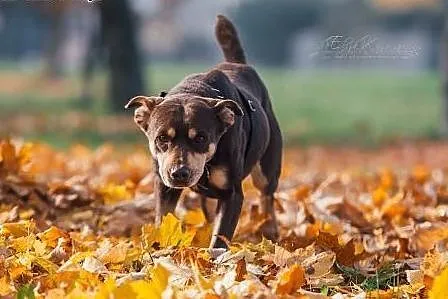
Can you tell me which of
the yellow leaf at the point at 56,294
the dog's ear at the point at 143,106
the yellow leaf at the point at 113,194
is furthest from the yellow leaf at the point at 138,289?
the yellow leaf at the point at 113,194

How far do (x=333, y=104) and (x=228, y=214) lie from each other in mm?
20880

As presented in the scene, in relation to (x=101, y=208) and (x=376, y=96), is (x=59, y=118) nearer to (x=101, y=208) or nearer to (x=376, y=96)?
(x=376, y=96)

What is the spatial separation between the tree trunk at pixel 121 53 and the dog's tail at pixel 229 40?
14420mm

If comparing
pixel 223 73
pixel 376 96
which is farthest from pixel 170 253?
pixel 376 96

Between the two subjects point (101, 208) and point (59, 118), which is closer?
point (101, 208)

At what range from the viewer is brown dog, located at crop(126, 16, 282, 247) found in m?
4.91

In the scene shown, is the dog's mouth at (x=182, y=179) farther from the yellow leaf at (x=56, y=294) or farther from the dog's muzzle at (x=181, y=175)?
the yellow leaf at (x=56, y=294)

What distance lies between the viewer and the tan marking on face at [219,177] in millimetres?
5223

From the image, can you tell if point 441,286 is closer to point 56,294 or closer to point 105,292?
point 105,292

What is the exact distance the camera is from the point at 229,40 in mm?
6438

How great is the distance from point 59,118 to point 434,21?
22496 mm

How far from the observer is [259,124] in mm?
5746

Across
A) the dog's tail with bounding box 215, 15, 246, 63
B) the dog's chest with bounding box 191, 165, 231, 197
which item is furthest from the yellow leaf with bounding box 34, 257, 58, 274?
the dog's tail with bounding box 215, 15, 246, 63

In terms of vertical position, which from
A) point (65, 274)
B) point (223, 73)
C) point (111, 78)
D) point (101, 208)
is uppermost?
point (223, 73)
